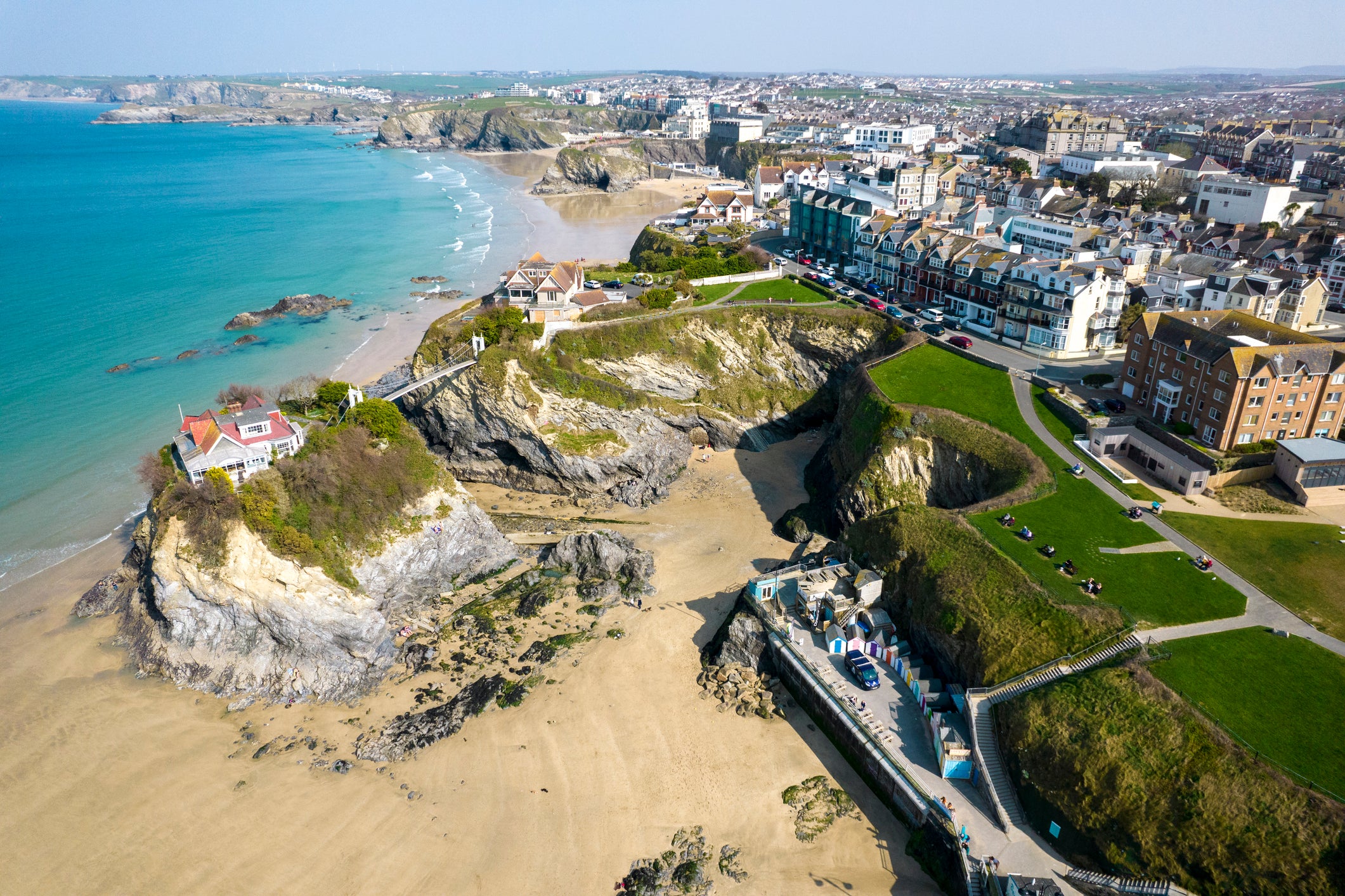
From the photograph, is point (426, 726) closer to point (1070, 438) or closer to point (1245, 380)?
point (1070, 438)

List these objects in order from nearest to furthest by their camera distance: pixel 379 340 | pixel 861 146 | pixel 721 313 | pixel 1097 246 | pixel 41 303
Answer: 1. pixel 721 313
2. pixel 1097 246
3. pixel 379 340
4. pixel 41 303
5. pixel 861 146

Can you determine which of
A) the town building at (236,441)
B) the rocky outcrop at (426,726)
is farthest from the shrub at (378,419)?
the rocky outcrop at (426,726)

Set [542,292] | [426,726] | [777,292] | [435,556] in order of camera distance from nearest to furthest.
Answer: [426,726]
[435,556]
[542,292]
[777,292]

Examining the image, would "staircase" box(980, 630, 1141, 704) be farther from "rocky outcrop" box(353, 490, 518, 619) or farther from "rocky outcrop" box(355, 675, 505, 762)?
"rocky outcrop" box(353, 490, 518, 619)

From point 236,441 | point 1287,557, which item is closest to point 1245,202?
point 1287,557

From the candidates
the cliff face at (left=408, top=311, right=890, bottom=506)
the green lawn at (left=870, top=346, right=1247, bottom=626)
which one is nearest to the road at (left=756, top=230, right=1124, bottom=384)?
the green lawn at (left=870, top=346, right=1247, bottom=626)

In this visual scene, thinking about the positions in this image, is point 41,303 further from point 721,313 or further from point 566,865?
point 566,865

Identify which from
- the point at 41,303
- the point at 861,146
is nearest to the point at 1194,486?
the point at 41,303
